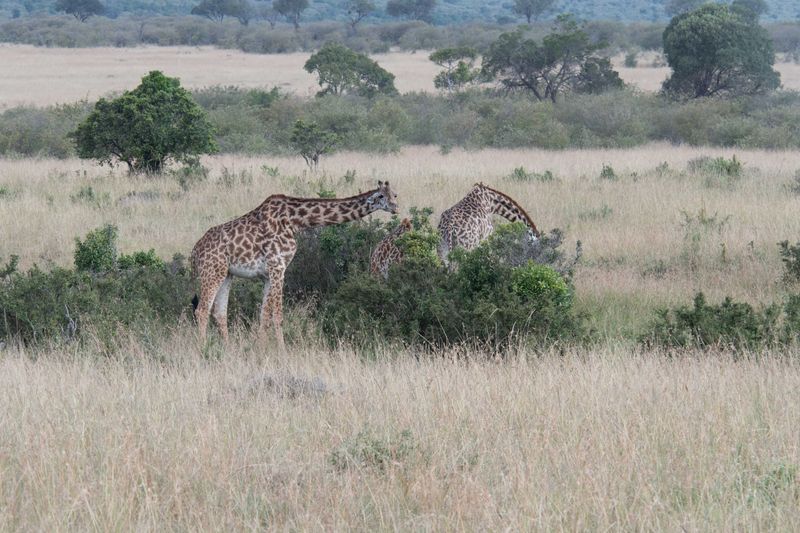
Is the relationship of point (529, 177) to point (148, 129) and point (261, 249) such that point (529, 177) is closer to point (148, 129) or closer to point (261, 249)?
point (148, 129)

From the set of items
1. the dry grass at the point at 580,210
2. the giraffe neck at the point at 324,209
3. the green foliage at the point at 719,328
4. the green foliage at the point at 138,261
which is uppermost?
the giraffe neck at the point at 324,209

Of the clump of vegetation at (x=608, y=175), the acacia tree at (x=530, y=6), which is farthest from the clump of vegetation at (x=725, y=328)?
the acacia tree at (x=530, y=6)

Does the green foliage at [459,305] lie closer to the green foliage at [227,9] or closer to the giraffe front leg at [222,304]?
the giraffe front leg at [222,304]

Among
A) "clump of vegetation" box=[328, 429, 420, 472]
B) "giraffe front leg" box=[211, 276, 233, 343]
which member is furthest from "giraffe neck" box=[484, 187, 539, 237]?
"clump of vegetation" box=[328, 429, 420, 472]

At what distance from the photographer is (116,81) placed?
53062 millimetres

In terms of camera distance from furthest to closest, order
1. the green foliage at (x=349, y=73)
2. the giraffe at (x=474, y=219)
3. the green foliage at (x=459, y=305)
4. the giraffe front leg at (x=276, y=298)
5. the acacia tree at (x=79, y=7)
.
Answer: the acacia tree at (x=79, y=7) < the green foliage at (x=349, y=73) < the giraffe at (x=474, y=219) < the giraffe front leg at (x=276, y=298) < the green foliage at (x=459, y=305)

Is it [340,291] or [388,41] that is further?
[388,41]

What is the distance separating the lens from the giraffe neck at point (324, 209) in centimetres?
946

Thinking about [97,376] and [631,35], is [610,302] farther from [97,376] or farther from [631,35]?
[631,35]

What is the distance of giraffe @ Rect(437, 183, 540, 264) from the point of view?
36.1 ft

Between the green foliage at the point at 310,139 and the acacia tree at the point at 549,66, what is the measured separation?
750 inches

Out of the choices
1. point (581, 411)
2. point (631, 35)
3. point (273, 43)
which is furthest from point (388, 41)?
point (581, 411)

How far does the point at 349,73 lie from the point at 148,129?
24056mm

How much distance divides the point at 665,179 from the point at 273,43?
201ft
